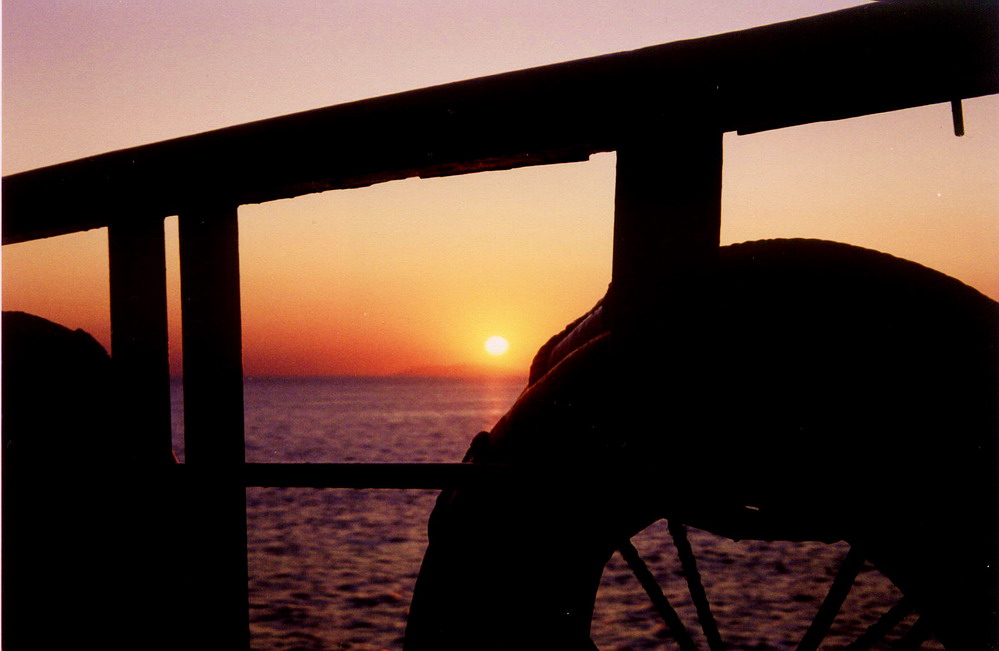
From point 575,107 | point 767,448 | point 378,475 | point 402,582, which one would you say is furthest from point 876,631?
point 402,582

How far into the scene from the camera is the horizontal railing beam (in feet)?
4.56

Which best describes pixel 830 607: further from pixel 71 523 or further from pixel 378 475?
pixel 71 523

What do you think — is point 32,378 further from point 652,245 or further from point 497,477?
point 652,245

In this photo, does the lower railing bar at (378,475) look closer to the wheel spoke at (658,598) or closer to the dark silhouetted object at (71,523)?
the dark silhouetted object at (71,523)

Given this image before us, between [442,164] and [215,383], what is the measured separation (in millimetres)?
841

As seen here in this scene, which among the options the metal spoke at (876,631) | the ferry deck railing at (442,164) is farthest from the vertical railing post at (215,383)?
the metal spoke at (876,631)

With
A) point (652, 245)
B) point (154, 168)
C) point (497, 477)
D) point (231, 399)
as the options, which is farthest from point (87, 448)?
point (652, 245)

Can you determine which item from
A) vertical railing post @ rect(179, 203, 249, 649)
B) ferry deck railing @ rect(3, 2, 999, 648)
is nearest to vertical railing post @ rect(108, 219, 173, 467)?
ferry deck railing @ rect(3, 2, 999, 648)

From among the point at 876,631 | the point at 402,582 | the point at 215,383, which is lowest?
the point at 402,582

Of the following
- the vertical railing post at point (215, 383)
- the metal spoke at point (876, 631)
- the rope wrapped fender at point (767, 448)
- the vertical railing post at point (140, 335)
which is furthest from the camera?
the vertical railing post at point (140, 335)

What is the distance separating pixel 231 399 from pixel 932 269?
63.4 inches

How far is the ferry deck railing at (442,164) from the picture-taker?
1.42 metres

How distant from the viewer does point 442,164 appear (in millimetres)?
1757

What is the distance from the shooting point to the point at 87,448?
2219 mm
